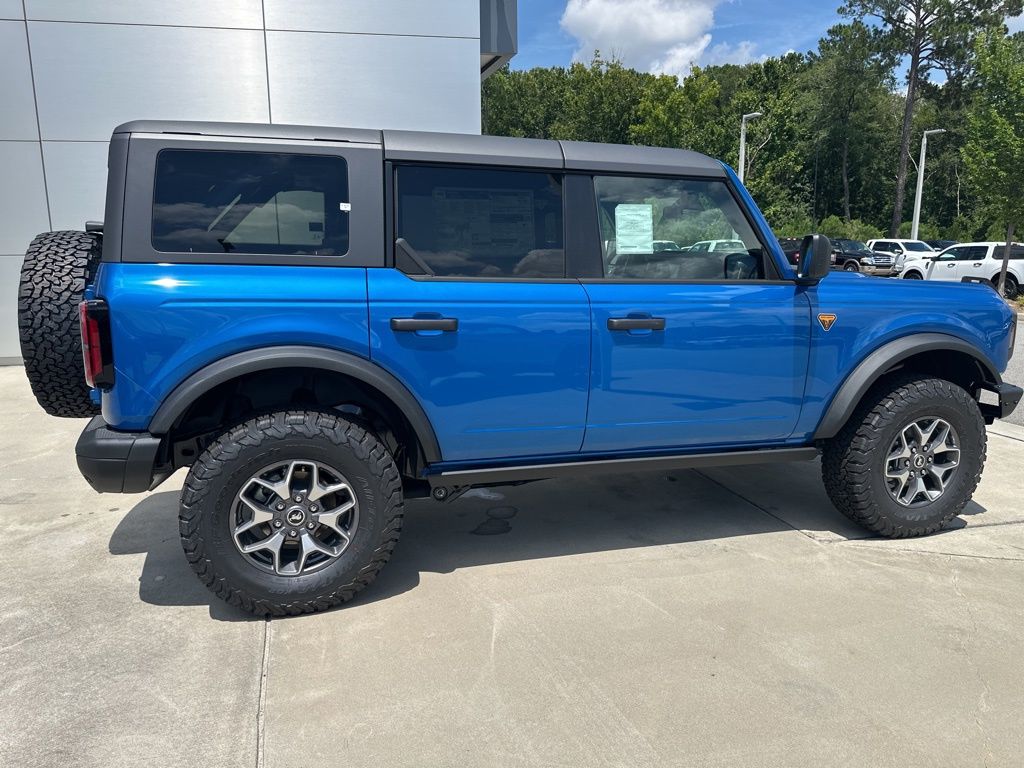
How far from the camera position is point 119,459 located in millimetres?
2785

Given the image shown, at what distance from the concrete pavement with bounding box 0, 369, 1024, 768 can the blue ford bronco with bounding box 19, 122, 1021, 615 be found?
1.19ft

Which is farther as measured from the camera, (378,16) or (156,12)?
(378,16)

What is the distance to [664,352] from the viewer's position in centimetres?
332

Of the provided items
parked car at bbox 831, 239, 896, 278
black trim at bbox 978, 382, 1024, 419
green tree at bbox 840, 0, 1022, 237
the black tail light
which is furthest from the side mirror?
green tree at bbox 840, 0, 1022, 237

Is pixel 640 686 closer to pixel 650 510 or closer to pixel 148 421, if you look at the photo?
pixel 650 510

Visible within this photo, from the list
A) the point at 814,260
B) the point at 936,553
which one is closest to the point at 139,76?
Answer: the point at 814,260

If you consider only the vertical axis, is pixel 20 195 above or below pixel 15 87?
below

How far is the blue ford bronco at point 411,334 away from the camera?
281cm

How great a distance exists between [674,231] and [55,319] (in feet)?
9.13

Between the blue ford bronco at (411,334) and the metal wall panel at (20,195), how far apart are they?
7.22 meters

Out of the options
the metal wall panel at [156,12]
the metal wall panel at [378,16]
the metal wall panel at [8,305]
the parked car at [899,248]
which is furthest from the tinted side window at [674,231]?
the parked car at [899,248]

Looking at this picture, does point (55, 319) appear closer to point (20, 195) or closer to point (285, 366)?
point (285, 366)

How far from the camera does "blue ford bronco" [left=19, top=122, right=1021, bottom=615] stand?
111 inches

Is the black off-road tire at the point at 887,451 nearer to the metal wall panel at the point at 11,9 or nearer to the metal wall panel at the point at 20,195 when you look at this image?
the metal wall panel at the point at 20,195
